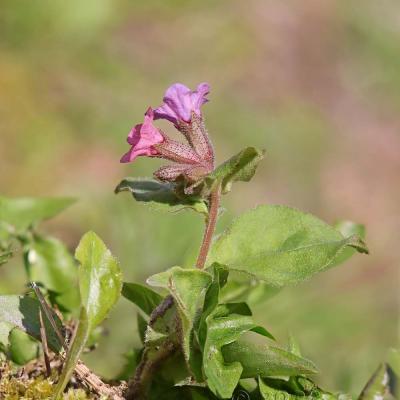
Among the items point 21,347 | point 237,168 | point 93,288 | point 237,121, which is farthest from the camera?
point 237,121

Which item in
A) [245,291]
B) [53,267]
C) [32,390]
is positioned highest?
[245,291]

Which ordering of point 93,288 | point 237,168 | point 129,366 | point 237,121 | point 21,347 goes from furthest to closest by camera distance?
point 237,121 < point 129,366 < point 21,347 < point 237,168 < point 93,288

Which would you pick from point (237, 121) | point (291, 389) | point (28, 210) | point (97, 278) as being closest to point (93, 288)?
point (97, 278)

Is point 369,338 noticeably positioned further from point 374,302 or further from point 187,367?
point 187,367

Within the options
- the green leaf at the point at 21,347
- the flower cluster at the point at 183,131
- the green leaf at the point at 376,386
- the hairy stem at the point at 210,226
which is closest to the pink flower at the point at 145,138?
the flower cluster at the point at 183,131

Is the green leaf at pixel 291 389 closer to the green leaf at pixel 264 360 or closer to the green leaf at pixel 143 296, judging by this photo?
the green leaf at pixel 264 360

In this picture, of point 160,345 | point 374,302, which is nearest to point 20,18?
point 374,302

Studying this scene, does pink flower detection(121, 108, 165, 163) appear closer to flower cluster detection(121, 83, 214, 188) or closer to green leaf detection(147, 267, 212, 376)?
flower cluster detection(121, 83, 214, 188)

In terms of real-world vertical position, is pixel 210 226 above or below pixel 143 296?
above

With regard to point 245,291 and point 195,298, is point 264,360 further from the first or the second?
point 245,291
